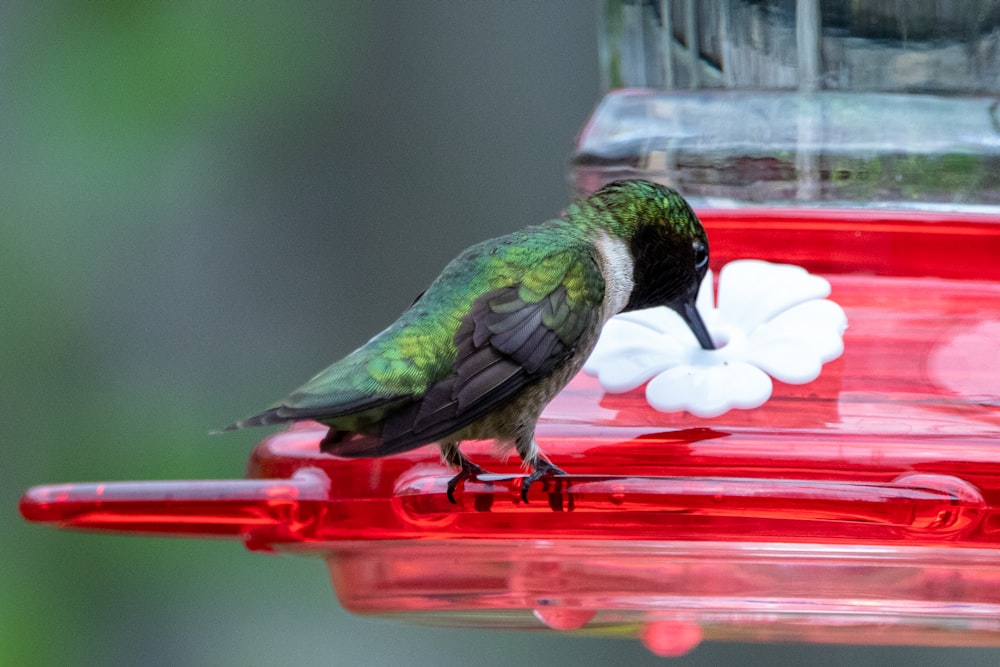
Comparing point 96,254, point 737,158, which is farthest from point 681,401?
point 96,254

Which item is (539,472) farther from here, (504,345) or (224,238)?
(224,238)

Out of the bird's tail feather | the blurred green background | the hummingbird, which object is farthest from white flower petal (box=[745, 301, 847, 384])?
the blurred green background

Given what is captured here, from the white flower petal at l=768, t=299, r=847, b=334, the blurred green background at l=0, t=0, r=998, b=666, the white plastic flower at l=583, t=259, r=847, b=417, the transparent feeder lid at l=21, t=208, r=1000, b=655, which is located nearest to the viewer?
the transparent feeder lid at l=21, t=208, r=1000, b=655

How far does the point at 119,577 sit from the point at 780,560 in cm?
305

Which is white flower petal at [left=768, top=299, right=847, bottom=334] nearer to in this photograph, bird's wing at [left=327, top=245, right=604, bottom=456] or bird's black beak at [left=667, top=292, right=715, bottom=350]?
bird's black beak at [left=667, top=292, right=715, bottom=350]

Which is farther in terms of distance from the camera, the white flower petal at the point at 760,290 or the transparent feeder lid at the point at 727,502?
the white flower petal at the point at 760,290

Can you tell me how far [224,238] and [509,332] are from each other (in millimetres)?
3335

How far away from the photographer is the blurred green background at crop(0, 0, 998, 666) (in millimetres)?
4508

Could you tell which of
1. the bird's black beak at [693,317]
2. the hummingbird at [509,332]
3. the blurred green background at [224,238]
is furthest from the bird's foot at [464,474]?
the blurred green background at [224,238]

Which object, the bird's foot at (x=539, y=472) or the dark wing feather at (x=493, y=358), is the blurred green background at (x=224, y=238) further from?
the bird's foot at (x=539, y=472)

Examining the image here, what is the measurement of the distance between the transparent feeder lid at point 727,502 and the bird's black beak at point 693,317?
0.59 ft

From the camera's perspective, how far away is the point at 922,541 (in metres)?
1.72

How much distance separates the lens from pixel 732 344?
225cm

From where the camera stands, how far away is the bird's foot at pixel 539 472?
179 cm
